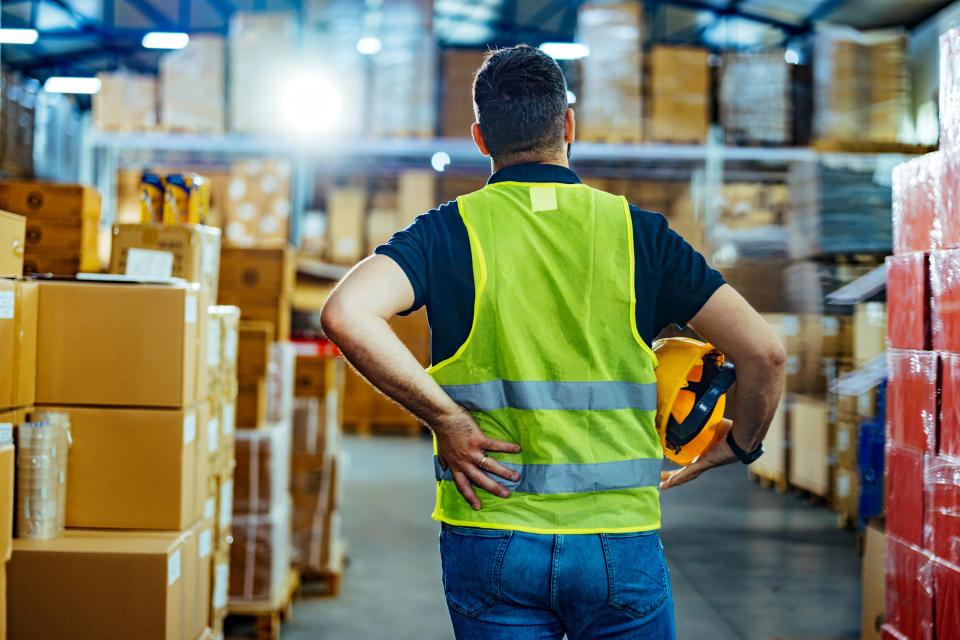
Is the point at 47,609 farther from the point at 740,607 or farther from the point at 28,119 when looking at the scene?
the point at 28,119

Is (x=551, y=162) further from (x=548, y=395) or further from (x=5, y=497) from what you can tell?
(x=5, y=497)

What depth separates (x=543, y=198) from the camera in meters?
1.48

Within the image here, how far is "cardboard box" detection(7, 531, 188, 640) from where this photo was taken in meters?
2.48

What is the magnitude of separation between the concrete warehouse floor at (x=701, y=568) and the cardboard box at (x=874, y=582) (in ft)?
3.08

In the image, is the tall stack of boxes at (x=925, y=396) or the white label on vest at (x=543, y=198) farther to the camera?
the tall stack of boxes at (x=925, y=396)

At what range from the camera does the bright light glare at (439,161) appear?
7.63m

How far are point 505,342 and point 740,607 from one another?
3.62 metres

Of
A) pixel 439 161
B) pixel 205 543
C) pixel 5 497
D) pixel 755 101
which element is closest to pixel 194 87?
pixel 439 161

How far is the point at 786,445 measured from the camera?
7.38 m

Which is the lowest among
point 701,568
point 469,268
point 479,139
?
point 701,568

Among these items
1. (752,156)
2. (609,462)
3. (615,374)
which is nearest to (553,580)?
(609,462)

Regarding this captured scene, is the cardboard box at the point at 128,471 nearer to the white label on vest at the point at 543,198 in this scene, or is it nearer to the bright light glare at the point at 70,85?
the white label on vest at the point at 543,198

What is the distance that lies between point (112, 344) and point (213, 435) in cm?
64

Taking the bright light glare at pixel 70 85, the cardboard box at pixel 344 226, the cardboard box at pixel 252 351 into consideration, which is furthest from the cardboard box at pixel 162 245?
the bright light glare at pixel 70 85
